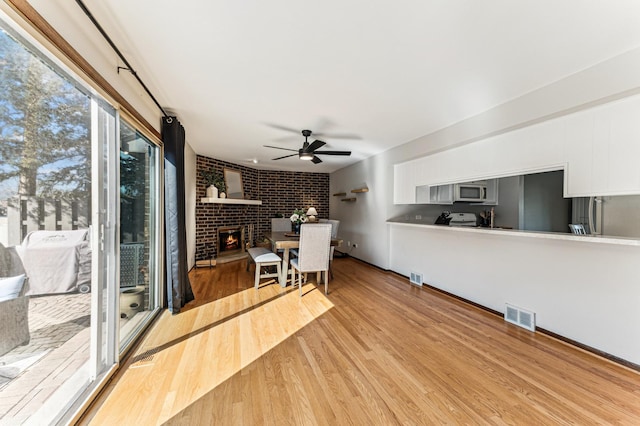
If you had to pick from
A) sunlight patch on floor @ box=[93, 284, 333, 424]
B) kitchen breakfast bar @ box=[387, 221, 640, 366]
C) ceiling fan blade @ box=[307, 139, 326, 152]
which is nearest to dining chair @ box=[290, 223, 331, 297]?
sunlight patch on floor @ box=[93, 284, 333, 424]

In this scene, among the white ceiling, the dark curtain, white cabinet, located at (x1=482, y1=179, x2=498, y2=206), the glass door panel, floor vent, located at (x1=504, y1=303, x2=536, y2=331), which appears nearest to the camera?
the white ceiling

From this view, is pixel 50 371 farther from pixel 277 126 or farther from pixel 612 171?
pixel 612 171

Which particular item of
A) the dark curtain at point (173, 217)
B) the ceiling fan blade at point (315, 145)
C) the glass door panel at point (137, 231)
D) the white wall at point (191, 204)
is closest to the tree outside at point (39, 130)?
the glass door panel at point (137, 231)

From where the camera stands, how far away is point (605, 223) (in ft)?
7.51

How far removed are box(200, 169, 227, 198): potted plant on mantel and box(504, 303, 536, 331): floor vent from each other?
508cm

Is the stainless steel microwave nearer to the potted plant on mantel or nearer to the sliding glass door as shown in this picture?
the sliding glass door

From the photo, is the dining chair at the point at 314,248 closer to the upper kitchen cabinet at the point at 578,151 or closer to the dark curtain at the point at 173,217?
the dark curtain at the point at 173,217

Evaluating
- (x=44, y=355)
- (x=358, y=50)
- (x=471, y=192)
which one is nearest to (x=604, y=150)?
(x=358, y=50)

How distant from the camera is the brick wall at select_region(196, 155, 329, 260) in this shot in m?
5.15

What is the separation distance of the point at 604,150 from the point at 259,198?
20.5 feet

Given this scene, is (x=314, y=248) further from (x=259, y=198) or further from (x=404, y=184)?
(x=259, y=198)

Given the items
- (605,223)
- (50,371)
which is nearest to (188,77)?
(50,371)

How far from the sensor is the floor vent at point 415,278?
397 centimetres

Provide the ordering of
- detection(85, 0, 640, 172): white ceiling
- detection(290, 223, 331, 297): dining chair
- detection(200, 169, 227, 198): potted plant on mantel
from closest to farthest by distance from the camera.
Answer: detection(85, 0, 640, 172): white ceiling < detection(290, 223, 331, 297): dining chair < detection(200, 169, 227, 198): potted plant on mantel
